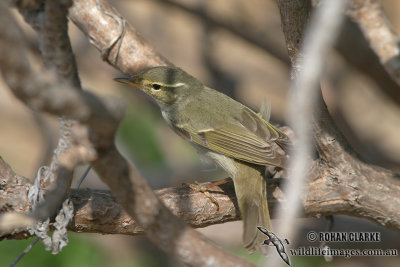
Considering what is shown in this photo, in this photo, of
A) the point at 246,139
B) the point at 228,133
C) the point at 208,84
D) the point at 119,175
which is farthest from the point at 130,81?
the point at 208,84

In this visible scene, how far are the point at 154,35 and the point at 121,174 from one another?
469 centimetres

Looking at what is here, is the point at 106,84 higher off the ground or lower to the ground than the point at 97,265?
higher

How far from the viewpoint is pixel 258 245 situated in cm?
276

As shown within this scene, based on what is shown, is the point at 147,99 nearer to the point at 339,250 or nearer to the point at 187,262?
the point at 339,250

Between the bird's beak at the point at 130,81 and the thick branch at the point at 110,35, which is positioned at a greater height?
the thick branch at the point at 110,35

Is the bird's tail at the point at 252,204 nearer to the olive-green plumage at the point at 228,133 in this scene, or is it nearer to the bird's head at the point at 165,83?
the olive-green plumage at the point at 228,133

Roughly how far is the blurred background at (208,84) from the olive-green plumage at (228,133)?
973mm

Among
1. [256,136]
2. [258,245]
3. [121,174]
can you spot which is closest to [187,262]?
[121,174]

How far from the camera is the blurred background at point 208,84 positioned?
14.5ft

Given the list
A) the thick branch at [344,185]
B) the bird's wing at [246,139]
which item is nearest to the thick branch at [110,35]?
the bird's wing at [246,139]

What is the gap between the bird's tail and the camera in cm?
278

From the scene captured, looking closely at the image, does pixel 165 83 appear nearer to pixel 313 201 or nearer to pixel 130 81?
pixel 130 81

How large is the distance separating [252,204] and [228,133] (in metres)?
0.69

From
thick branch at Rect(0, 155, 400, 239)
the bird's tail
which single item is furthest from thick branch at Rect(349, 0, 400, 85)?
the bird's tail
